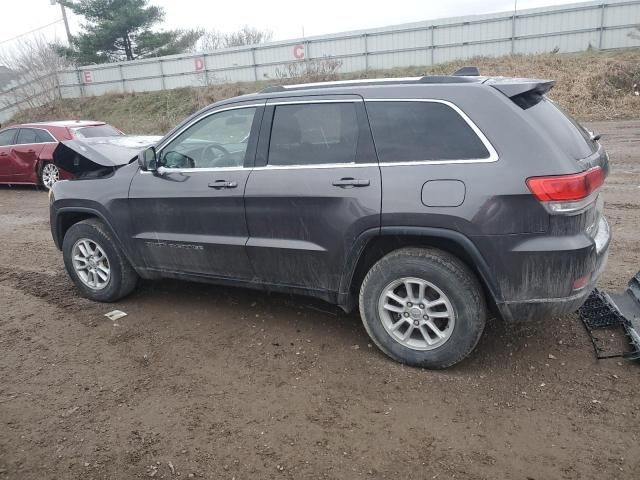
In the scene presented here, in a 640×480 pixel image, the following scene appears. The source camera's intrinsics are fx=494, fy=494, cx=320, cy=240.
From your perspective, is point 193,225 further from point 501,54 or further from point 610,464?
point 501,54

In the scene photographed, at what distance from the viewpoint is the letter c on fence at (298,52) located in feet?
81.7

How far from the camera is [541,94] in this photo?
329cm

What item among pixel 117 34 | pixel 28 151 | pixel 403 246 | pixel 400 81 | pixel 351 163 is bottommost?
pixel 403 246

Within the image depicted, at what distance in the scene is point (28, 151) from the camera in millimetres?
11086

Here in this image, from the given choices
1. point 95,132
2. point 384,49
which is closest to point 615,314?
point 95,132

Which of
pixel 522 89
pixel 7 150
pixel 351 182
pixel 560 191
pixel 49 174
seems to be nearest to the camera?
pixel 560 191

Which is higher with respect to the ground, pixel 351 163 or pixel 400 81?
pixel 400 81

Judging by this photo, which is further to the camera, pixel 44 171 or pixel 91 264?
pixel 44 171

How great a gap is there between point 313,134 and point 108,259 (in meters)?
2.36

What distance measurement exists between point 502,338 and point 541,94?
5.74 feet

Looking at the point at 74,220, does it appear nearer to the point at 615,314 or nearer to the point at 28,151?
the point at 615,314

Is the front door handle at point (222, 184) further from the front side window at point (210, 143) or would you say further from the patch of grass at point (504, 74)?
the patch of grass at point (504, 74)

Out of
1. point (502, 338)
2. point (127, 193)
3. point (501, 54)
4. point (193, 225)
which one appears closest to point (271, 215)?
point (193, 225)

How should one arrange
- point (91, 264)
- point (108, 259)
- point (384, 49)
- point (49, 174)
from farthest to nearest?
point (384, 49) < point (49, 174) < point (91, 264) < point (108, 259)
